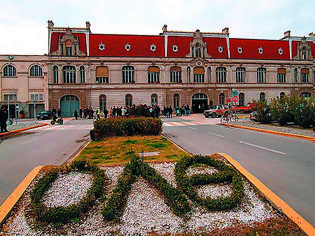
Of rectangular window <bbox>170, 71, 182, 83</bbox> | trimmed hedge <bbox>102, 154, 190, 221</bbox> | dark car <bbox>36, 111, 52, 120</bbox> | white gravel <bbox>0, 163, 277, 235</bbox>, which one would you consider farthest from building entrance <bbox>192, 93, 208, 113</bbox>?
white gravel <bbox>0, 163, 277, 235</bbox>

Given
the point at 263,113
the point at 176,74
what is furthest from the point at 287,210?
the point at 176,74

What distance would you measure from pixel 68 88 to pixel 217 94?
26.9 meters

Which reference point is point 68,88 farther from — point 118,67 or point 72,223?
point 72,223

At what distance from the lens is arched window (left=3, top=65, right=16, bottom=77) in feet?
145

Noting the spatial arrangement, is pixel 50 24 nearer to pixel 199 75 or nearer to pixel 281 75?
pixel 199 75

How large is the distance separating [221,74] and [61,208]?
45.6 m

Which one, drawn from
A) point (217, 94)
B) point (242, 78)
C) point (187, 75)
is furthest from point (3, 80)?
point (242, 78)

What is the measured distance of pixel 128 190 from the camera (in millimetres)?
4980

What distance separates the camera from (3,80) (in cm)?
4409

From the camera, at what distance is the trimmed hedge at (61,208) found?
402 cm

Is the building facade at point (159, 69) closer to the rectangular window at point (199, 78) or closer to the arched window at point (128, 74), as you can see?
the arched window at point (128, 74)

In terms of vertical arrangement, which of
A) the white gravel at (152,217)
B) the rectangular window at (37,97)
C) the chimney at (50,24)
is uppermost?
the chimney at (50,24)

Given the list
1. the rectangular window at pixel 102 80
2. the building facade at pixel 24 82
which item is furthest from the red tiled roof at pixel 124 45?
the building facade at pixel 24 82

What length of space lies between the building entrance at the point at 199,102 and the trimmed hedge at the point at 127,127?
33.0 meters
